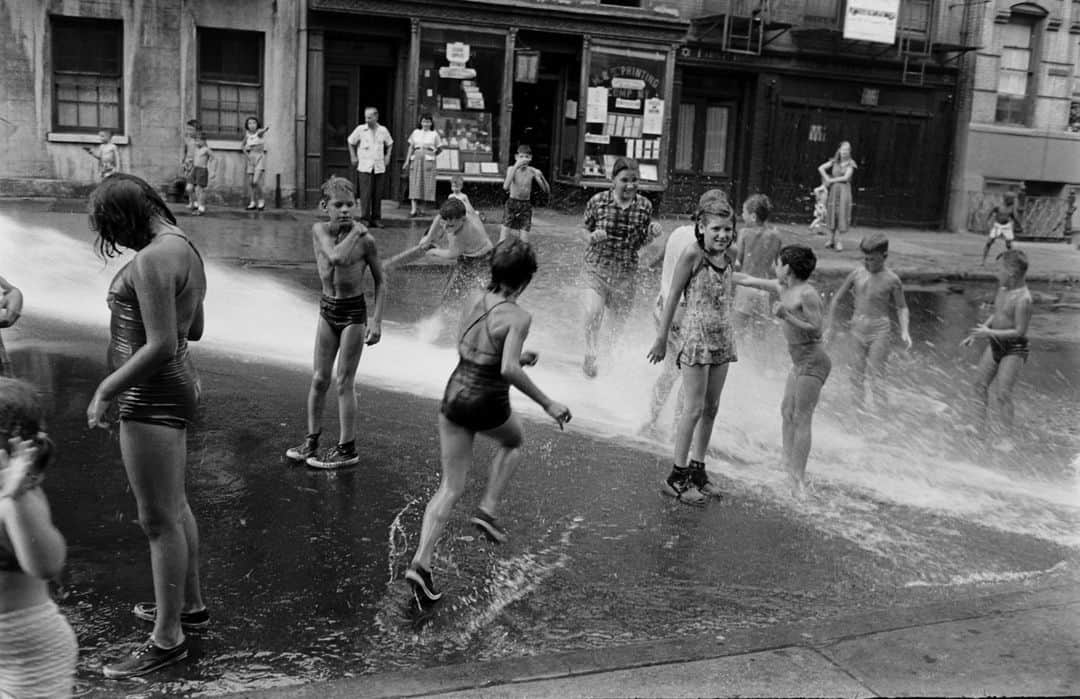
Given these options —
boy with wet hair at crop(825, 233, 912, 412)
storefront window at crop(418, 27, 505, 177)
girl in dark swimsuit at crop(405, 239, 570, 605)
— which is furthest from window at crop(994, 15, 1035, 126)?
girl in dark swimsuit at crop(405, 239, 570, 605)

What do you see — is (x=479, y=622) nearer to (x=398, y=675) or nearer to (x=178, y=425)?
(x=398, y=675)

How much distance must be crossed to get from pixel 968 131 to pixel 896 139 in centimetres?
185

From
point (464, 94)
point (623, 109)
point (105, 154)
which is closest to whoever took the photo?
point (105, 154)

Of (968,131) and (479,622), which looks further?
(968,131)

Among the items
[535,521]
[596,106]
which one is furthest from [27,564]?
[596,106]

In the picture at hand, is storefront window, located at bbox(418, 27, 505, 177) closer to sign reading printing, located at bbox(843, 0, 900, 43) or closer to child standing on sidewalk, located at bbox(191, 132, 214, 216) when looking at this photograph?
child standing on sidewalk, located at bbox(191, 132, 214, 216)

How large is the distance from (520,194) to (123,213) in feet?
41.2

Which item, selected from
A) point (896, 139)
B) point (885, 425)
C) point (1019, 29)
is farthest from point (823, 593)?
point (1019, 29)

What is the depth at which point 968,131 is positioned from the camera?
27.0 m

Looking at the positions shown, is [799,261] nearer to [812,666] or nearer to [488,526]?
[488,526]

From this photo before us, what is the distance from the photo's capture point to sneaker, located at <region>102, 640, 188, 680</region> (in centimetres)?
438

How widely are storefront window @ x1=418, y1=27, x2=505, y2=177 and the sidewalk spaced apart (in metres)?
18.0

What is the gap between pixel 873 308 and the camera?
9.07 meters

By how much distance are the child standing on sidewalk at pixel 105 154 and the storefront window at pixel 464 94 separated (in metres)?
5.52
